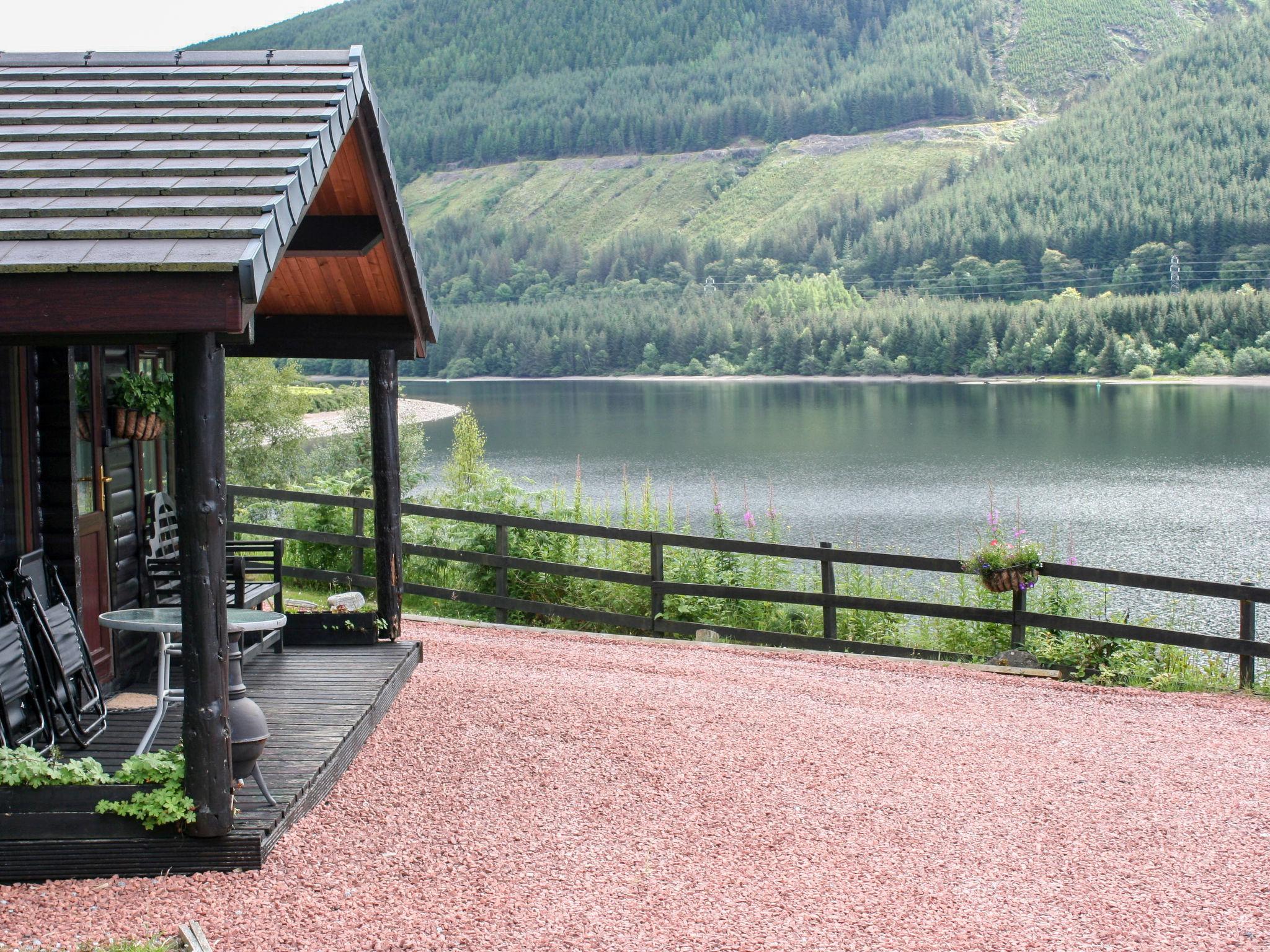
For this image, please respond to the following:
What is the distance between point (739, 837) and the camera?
16.1 feet

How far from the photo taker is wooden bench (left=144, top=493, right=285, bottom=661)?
272 inches

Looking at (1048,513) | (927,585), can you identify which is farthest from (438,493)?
(1048,513)

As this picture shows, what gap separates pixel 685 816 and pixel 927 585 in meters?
11.9

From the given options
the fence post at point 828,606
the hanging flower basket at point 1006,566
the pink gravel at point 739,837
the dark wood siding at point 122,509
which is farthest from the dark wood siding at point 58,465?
the hanging flower basket at point 1006,566

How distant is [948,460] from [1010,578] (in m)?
33.0

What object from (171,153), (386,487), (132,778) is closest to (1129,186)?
(386,487)

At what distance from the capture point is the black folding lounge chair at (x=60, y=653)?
5141mm

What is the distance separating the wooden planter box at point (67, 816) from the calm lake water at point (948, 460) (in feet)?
31.4

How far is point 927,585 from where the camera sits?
16438 mm

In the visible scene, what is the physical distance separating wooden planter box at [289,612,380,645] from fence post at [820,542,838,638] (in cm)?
402

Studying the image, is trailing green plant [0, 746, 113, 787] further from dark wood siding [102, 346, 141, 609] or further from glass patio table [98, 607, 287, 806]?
dark wood siding [102, 346, 141, 609]

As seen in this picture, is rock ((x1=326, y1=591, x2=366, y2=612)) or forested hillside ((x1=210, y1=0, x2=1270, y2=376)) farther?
forested hillside ((x1=210, y1=0, x2=1270, y2=376))

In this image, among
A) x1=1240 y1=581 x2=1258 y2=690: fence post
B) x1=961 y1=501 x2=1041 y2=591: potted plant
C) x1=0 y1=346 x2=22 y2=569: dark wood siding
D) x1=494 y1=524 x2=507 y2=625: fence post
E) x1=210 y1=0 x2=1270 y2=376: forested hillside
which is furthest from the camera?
x1=210 y1=0 x2=1270 y2=376: forested hillside

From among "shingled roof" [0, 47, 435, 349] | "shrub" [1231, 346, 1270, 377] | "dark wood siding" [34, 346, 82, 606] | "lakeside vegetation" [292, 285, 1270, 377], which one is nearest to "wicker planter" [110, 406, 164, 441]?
"dark wood siding" [34, 346, 82, 606]
